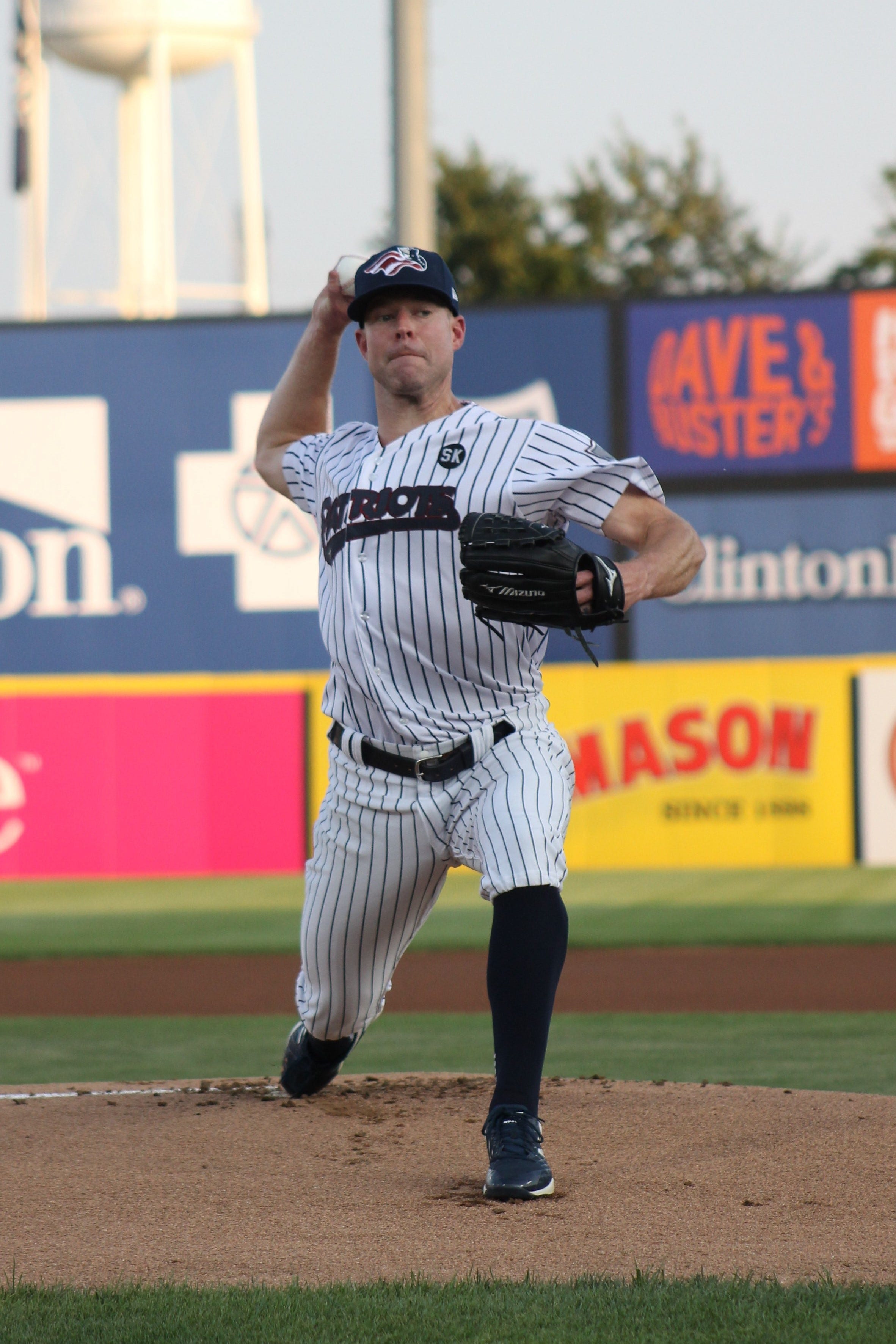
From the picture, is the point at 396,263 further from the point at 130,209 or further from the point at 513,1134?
the point at 130,209

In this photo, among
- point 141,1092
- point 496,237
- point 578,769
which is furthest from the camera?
point 496,237

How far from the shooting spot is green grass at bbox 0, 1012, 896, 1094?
4836mm

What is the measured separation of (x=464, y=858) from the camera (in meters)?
3.25

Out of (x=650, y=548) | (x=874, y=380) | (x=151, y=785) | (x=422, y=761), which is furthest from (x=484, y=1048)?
(x=874, y=380)

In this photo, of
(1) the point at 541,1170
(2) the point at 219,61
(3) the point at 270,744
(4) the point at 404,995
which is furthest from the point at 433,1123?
(2) the point at 219,61

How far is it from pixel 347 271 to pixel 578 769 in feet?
26.9

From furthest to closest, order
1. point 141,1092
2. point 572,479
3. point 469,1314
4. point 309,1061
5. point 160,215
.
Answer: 1. point 160,215
2. point 141,1092
3. point 309,1061
4. point 572,479
5. point 469,1314

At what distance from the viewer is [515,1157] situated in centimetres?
300

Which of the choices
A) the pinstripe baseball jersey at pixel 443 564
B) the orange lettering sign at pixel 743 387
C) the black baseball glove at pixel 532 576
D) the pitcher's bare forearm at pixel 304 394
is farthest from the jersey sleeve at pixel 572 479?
the orange lettering sign at pixel 743 387

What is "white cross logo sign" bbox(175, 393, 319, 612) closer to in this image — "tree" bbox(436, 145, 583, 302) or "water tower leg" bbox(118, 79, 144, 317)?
"water tower leg" bbox(118, 79, 144, 317)

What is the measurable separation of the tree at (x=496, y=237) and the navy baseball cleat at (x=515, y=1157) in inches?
1157

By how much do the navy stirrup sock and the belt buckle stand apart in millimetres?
294

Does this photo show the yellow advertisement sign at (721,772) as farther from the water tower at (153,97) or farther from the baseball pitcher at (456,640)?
the water tower at (153,97)

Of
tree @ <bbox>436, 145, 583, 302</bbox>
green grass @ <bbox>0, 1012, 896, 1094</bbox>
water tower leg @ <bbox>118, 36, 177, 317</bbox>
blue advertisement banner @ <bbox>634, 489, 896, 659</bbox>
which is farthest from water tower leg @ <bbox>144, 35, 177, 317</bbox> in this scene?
green grass @ <bbox>0, 1012, 896, 1094</bbox>
